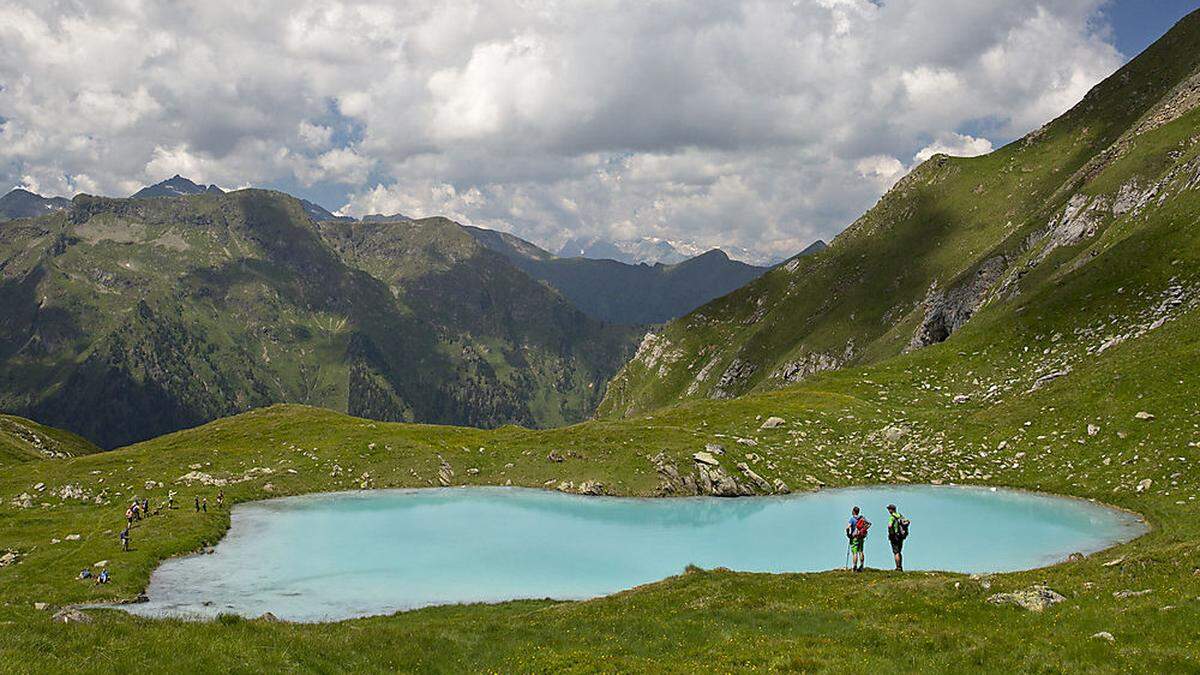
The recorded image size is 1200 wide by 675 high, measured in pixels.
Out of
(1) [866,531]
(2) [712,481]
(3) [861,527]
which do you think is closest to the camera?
(1) [866,531]

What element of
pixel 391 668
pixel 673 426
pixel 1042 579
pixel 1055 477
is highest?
pixel 673 426

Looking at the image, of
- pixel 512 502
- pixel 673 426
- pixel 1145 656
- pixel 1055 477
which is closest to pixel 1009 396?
pixel 1055 477

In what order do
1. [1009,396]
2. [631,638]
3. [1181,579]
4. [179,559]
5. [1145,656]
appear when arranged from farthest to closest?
1. [1009,396]
2. [179,559]
3. [631,638]
4. [1181,579]
5. [1145,656]

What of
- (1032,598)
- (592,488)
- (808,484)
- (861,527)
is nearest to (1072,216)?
(808,484)

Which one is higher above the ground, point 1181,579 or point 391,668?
point 1181,579

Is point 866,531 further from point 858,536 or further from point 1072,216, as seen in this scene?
point 1072,216

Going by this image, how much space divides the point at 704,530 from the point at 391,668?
42.5 meters

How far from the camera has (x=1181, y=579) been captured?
2539 centimetres

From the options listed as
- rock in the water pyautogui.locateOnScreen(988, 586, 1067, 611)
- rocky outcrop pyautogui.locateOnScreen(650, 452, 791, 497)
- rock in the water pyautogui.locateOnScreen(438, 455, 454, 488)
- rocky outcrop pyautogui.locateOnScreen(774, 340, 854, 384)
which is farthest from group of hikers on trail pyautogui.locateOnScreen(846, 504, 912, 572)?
rocky outcrop pyautogui.locateOnScreen(774, 340, 854, 384)

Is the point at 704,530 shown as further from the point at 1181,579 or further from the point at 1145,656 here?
the point at 1145,656

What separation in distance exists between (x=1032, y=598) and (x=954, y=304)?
13146cm

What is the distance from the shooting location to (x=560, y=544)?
5775 centimetres

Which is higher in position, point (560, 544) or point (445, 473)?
point (445, 473)

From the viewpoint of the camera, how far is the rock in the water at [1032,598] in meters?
25.3
